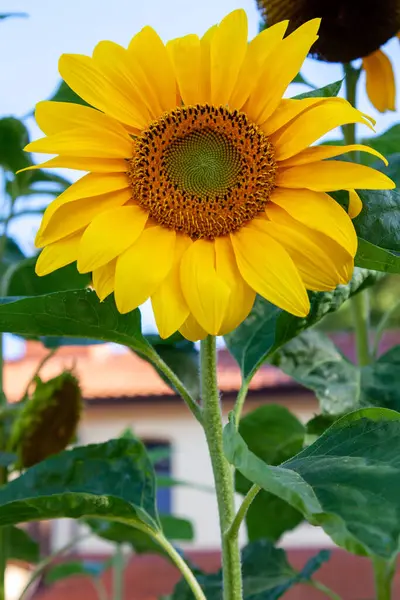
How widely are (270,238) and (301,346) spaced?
274 mm

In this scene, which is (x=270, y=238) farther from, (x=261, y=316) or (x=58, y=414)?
(x=58, y=414)

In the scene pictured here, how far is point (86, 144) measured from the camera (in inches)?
20.8

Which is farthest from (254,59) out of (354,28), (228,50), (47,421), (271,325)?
(47,421)

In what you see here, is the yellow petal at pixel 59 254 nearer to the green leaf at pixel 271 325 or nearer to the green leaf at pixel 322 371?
the green leaf at pixel 271 325

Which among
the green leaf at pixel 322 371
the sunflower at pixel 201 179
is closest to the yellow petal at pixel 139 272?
the sunflower at pixel 201 179

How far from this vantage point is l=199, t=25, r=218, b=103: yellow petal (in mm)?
551

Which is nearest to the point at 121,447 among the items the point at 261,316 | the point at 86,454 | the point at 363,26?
the point at 86,454

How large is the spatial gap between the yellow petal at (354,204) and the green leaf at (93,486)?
0.85ft

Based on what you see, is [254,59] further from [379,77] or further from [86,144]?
[379,77]

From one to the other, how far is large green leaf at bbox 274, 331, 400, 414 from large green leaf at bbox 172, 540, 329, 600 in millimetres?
187

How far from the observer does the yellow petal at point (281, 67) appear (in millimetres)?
523

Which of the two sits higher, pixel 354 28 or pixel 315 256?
pixel 354 28

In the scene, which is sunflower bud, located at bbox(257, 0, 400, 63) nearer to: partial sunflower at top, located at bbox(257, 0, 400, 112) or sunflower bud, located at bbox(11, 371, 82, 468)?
partial sunflower at top, located at bbox(257, 0, 400, 112)

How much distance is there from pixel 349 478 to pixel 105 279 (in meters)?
0.20
